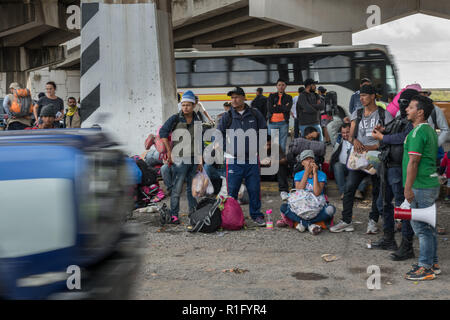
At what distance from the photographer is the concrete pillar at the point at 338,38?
2570cm

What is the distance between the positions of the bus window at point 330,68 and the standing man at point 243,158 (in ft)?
51.2

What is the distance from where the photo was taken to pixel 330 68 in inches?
917

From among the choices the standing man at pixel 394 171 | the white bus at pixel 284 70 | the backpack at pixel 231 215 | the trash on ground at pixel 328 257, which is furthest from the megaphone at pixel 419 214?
the white bus at pixel 284 70

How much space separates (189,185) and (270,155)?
2.22m

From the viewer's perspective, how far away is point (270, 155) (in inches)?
398

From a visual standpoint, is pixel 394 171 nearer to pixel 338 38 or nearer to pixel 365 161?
pixel 365 161

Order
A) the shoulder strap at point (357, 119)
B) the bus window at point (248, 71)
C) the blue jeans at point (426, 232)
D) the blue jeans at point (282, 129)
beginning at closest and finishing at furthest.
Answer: the blue jeans at point (426, 232) → the shoulder strap at point (357, 119) → the blue jeans at point (282, 129) → the bus window at point (248, 71)

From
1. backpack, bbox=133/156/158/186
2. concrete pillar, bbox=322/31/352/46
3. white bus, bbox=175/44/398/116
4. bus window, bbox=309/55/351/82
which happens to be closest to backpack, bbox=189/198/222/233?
backpack, bbox=133/156/158/186

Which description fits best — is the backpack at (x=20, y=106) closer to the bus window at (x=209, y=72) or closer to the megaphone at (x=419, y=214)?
the megaphone at (x=419, y=214)

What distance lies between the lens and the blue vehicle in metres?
2.77

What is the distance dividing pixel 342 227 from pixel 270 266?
198cm

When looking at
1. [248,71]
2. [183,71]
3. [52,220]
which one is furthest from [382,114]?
[183,71]

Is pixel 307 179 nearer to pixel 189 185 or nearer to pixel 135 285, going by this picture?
pixel 189 185
